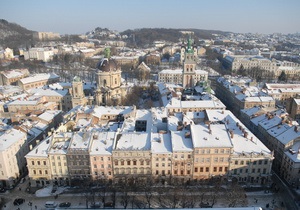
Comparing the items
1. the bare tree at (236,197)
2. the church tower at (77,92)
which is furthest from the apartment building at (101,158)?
the church tower at (77,92)

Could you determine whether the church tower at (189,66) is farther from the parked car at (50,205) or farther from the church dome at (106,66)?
the parked car at (50,205)

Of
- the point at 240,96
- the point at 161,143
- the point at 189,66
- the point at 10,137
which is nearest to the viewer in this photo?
the point at 161,143

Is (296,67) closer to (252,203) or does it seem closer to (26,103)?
(252,203)

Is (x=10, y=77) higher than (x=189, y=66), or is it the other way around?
(x=189, y=66)

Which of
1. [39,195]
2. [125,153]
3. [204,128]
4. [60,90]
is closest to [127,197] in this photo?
[125,153]

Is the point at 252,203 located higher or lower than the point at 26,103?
lower

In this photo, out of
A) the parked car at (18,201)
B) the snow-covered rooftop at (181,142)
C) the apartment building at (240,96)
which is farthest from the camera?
the apartment building at (240,96)

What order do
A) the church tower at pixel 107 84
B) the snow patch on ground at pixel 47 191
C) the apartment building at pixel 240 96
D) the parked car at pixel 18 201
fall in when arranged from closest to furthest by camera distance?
1. the parked car at pixel 18 201
2. the snow patch on ground at pixel 47 191
3. the apartment building at pixel 240 96
4. the church tower at pixel 107 84

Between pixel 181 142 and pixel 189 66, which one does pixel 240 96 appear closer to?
pixel 189 66

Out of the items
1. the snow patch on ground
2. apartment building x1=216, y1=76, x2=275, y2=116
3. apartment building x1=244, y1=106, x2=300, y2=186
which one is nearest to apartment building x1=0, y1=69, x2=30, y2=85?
the snow patch on ground

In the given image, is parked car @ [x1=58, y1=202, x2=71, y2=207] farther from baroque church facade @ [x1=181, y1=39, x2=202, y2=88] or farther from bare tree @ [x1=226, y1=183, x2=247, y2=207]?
baroque church facade @ [x1=181, y1=39, x2=202, y2=88]

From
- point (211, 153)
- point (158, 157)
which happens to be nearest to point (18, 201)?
point (158, 157)
